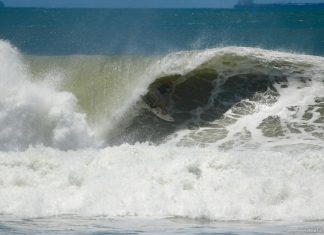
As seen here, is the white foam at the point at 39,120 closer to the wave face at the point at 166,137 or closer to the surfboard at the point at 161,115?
the wave face at the point at 166,137

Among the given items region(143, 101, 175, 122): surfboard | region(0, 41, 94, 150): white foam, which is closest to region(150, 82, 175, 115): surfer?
region(143, 101, 175, 122): surfboard

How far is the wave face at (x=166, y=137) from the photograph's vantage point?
945 cm

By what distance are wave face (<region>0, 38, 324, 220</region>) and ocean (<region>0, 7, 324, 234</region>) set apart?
0.08ft

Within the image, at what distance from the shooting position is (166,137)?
13711mm

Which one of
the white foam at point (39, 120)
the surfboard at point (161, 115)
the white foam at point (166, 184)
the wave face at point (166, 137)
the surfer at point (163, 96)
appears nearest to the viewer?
the white foam at point (166, 184)

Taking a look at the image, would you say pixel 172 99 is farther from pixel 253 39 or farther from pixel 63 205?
pixel 253 39

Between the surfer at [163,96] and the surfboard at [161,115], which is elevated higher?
the surfer at [163,96]

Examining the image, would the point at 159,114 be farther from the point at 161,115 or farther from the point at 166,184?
the point at 166,184

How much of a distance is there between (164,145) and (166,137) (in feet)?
1.36

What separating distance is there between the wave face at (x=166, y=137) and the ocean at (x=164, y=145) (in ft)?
0.08

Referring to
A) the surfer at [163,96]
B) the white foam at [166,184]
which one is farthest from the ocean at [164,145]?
the surfer at [163,96]

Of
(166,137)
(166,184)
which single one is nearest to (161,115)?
(166,137)

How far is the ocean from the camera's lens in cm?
902

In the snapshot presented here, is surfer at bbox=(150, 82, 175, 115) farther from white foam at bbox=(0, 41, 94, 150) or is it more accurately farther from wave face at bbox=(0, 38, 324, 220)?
white foam at bbox=(0, 41, 94, 150)
